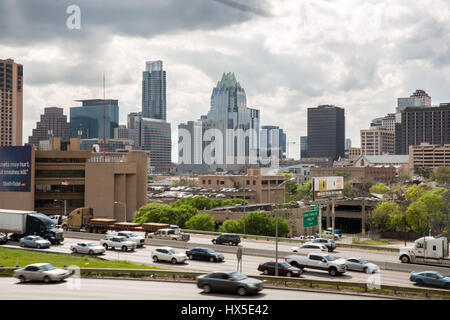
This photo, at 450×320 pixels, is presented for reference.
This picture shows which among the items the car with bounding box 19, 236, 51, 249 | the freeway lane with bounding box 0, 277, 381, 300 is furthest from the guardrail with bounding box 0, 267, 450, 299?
the car with bounding box 19, 236, 51, 249

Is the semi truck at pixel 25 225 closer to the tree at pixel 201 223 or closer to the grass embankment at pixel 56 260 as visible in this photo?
the grass embankment at pixel 56 260

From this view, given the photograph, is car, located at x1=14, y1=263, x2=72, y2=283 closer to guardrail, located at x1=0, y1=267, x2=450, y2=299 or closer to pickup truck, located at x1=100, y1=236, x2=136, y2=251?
guardrail, located at x1=0, y1=267, x2=450, y2=299

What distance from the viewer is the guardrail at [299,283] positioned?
27047 mm

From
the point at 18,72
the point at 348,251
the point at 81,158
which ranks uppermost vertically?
the point at 18,72

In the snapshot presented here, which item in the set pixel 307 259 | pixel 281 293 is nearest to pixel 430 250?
pixel 307 259

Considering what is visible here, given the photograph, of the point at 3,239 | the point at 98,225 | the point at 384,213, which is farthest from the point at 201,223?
the point at 384,213

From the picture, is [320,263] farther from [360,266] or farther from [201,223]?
[201,223]

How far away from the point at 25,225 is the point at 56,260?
15.1 meters

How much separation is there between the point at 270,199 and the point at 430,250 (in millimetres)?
93959

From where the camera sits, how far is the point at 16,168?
84500 mm

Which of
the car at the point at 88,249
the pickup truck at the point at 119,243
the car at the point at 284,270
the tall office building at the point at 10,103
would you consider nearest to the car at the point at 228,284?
the car at the point at 284,270

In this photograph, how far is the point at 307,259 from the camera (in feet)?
119
